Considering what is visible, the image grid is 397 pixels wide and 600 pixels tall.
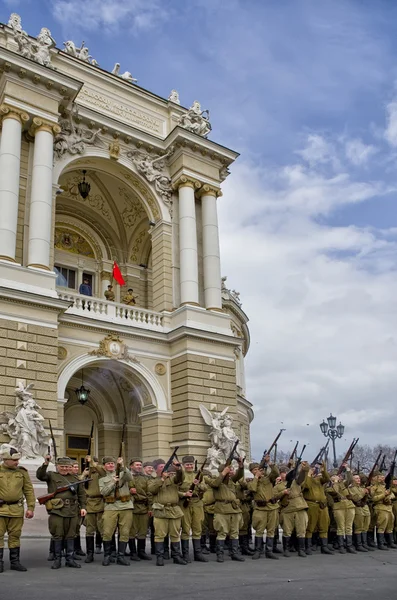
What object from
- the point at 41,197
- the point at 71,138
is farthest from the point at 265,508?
the point at 71,138

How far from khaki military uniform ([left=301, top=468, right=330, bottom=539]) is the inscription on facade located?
52.0ft

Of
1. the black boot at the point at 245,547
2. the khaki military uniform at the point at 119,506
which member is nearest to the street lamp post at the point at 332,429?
the black boot at the point at 245,547

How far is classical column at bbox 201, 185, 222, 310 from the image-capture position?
20922mm

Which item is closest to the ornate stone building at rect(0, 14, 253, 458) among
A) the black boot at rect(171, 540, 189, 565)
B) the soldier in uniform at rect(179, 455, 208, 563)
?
the soldier in uniform at rect(179, 455, 208, 563)

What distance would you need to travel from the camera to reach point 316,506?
11016 mm

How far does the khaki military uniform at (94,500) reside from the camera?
372 inches

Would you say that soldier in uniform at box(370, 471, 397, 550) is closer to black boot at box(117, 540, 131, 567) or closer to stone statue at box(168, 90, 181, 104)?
black boot at box(117, 540, 131, 567)

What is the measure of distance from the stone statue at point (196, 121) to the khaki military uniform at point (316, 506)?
15.2 metres

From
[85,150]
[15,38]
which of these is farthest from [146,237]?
[15,38]

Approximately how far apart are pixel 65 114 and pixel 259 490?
14.5m

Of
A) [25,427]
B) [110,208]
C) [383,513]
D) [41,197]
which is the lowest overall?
[383,513]

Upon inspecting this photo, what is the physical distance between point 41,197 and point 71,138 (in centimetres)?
345

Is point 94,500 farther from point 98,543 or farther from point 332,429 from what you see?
point 332,429

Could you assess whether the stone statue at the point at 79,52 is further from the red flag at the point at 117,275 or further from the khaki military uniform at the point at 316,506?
the khaki military uniform at the point at 316,506
